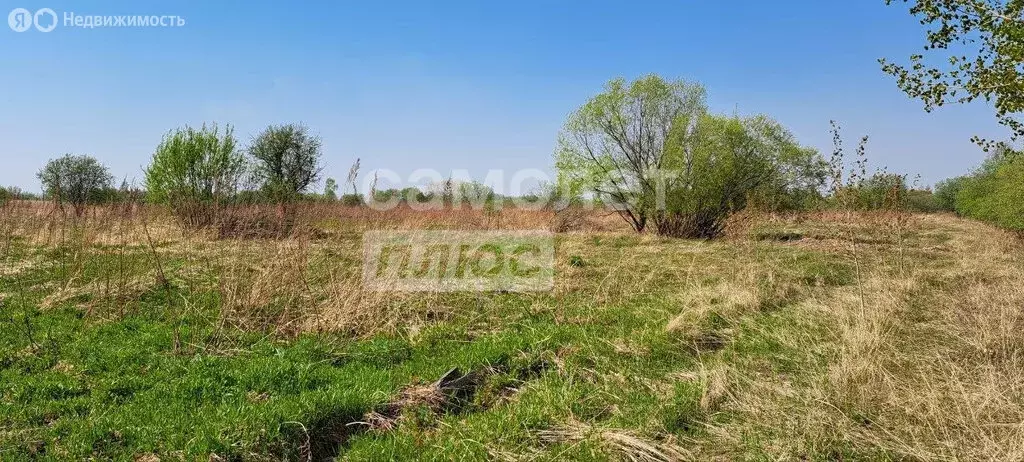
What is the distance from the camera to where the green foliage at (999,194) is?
80.2 feet

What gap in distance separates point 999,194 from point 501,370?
34.4 metres

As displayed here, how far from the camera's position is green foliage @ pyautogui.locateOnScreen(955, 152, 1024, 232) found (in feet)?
80.2

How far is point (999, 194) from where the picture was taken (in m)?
28.2

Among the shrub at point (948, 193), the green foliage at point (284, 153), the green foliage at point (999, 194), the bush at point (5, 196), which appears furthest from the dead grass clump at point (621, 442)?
the shrub at point (948, 193)

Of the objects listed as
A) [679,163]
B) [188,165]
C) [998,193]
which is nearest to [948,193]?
[998,193]

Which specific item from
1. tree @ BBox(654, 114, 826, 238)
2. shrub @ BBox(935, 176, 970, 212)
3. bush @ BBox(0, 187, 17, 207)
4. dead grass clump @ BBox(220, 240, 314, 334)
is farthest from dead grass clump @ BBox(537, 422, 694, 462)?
shrub @ BBox(935, 176, 970, 212)

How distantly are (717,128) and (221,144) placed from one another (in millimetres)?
19377

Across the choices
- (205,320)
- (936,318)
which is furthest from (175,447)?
(936,318)

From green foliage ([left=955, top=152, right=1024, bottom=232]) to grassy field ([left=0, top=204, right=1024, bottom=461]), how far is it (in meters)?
13.1

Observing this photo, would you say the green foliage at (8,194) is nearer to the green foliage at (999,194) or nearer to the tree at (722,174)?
the tree at (722,174)

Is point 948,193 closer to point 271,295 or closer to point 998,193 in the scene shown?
point 998,193

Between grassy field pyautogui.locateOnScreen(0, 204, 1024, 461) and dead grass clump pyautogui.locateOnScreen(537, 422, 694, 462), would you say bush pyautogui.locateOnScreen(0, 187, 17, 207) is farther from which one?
dead grass clump pyautogui.locateOnScreen(537, 422, 694, 462)

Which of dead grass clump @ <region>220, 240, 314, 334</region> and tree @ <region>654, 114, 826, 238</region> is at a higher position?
tree @ <region>654, 114, 826, 238</region>

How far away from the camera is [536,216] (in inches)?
974
